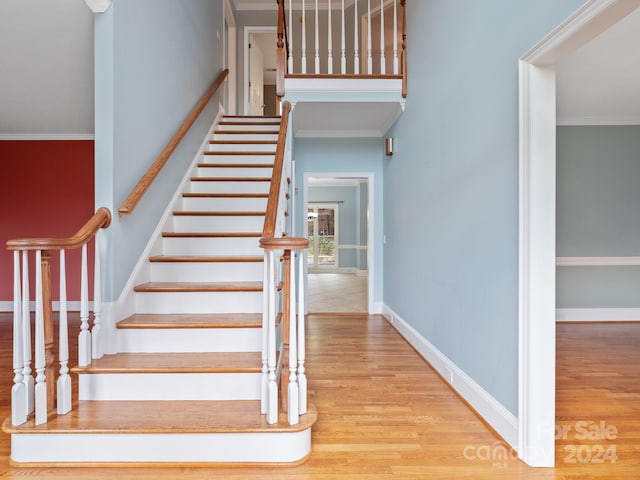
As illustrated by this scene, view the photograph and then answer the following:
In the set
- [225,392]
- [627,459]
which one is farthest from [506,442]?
[225,392]

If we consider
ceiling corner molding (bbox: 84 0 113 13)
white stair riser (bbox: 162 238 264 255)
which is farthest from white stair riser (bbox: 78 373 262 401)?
ceiling corner molding (bbox: 84 0 113 13)

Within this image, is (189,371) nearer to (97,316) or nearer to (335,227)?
(97,316)

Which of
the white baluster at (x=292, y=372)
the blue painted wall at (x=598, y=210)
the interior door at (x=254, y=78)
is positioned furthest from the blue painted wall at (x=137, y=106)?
the blue painted wall at (x=598, y=210)

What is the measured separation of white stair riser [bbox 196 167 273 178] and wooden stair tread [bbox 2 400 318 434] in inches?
91.6

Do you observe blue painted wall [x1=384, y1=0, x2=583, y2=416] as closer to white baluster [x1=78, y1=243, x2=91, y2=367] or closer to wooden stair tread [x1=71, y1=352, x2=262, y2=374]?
wooden stair tread [x1=71, y1=352, x2=262, y2=374]

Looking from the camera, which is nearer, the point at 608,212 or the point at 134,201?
the point at 134,201

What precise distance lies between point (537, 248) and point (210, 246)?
7.45 ft

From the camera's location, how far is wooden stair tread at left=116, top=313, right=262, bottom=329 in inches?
85.4

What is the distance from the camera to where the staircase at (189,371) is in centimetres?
171

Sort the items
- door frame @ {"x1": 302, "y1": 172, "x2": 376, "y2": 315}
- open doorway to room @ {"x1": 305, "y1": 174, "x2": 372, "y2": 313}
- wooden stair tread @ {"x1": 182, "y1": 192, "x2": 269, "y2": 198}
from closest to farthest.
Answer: wooden stair tread @ {"x1": 182, "y1": 192, "x2": 269, "y2": 198}
door frame @ {"x1": 302, "y1": 172, "x2": 376, "y2": 315}
open doorway to room @ {"x1": 305, "y1": 174, "x2": 372, "y2": 313}

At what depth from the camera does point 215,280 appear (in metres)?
2.71

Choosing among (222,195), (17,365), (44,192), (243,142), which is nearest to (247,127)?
(243,142)

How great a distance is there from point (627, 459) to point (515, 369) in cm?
69

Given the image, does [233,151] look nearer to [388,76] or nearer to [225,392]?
[388,76]
